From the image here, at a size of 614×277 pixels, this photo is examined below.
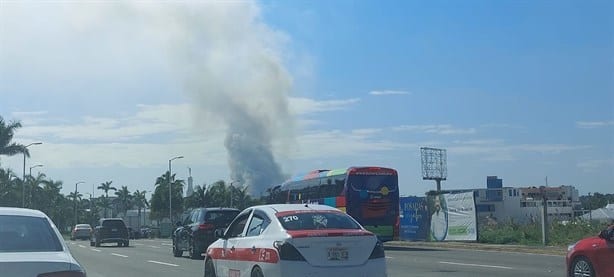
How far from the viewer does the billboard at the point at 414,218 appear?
39312mm

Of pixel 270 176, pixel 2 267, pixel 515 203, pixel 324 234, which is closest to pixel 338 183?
pixel 324 234

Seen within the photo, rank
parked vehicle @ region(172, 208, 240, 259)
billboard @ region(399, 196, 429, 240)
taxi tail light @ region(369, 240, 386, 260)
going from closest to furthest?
taxi tail light @ region(369, 240, 386, 260) < parked vehicle @ region(172, 208, 240, 259) < billboard @ region(399, 196, 429, 240)

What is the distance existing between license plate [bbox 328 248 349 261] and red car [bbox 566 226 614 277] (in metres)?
5.43

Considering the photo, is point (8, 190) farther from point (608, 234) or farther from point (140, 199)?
point (608, 234)

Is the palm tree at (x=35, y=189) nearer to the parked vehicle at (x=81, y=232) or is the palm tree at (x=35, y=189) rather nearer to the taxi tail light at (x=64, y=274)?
the parked vehicle at (x=81, y=232)

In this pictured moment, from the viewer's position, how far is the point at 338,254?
11586mm

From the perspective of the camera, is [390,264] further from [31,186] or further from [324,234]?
[31,186]

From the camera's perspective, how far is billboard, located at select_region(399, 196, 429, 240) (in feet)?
129

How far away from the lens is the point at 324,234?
459 inches

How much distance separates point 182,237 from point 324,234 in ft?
55.9

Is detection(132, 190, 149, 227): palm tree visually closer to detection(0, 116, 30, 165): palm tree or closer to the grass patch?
detection(0, 116, 30, 165): palm tree

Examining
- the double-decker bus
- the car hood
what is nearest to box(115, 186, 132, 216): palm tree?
the double-decker bus

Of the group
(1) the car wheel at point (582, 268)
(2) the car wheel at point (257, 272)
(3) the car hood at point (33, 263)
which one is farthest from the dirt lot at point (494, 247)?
(3) the car hood at point (33, 263)

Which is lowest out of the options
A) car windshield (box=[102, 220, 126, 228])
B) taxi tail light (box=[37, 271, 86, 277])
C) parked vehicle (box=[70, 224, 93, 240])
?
parked vehicle (box=[70, 224, 93, 240])
